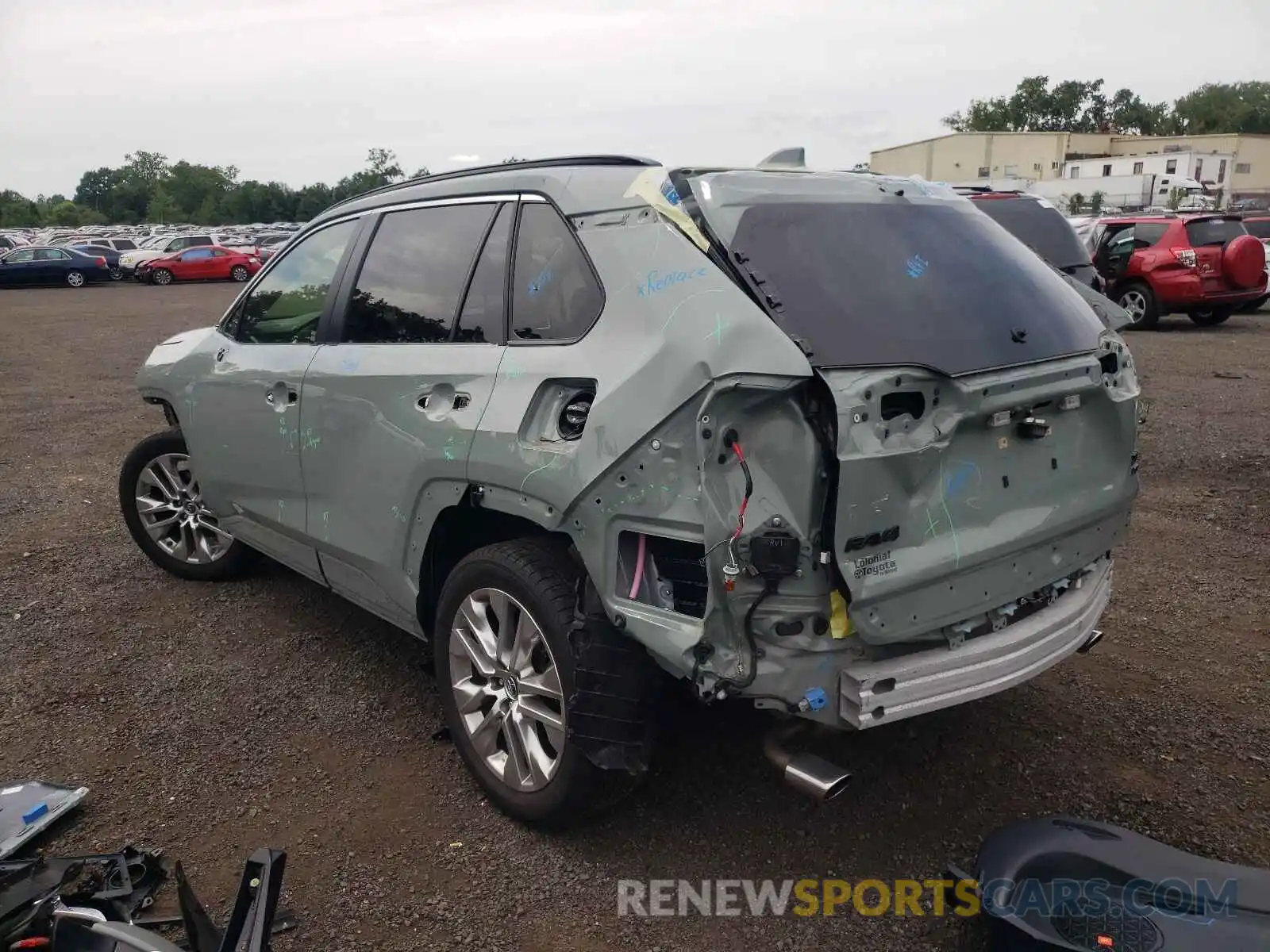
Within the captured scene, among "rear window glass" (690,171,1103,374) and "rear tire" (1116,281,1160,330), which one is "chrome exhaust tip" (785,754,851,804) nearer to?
"rear window glass" (690,171,1103,374)

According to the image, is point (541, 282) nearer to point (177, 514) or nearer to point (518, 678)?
point (518, 678)

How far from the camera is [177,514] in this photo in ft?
16.6

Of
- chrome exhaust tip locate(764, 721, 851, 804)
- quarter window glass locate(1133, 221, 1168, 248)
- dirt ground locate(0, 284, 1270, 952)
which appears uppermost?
quarter window glass locate(1133, 221, 1168, 248)

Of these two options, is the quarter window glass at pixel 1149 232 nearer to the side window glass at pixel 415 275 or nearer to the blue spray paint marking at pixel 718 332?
the side window glass at pixel 415 275

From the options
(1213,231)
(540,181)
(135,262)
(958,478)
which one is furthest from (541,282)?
(135,262)

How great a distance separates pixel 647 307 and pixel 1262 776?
2630 millimetres

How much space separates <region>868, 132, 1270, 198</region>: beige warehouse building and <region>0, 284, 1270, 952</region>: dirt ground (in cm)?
6140

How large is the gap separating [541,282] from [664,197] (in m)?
0.48

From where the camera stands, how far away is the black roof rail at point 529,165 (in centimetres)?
306

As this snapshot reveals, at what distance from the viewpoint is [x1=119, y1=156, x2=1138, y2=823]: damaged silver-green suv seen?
7.91ft

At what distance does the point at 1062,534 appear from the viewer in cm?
290

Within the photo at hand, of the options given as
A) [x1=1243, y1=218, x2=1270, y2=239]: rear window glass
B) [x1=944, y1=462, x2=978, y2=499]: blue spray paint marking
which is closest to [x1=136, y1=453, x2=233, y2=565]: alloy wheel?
[x1=944, y1=462, x2=978, y2=499]: blue spray paint marking

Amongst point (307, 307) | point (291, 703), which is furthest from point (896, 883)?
point (307, 307)

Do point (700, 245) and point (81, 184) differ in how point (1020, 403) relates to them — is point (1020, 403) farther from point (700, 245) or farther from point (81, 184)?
point (81, 184)
